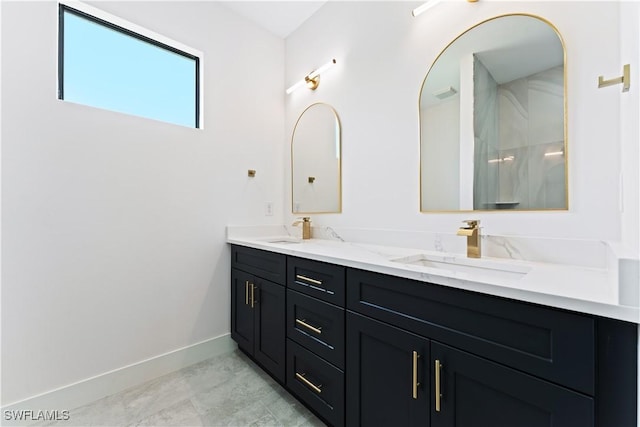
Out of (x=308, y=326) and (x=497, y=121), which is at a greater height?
(x=497, y=121)

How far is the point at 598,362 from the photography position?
2.06ft

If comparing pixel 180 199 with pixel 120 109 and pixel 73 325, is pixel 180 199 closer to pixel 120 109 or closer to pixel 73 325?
pixel 120 109

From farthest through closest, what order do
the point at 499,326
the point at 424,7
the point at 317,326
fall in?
the point at 424,7
the point at 317,326
the point at 499,326

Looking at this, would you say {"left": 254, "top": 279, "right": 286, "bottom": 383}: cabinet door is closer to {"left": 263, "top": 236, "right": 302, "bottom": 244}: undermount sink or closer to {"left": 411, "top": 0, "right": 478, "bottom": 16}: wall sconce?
{"left": 263, "top": 236, "right": 302, "bottom": 244}: undermount sink

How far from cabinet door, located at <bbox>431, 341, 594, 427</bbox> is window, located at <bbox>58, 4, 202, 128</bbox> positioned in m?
2.17

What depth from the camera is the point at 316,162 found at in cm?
222

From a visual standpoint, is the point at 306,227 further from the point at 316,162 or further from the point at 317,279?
the point at 317,279

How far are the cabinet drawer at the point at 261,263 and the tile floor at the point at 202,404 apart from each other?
67 centimetres

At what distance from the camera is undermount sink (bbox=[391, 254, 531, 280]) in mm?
1098

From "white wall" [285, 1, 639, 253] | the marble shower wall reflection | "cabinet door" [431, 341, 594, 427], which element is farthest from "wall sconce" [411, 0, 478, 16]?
"cabinet door" [431, 341, 594, 427]

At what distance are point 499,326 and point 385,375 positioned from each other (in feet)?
1.58

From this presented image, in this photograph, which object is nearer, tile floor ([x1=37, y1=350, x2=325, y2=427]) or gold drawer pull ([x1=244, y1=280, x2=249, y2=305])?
tile floor ([x1=37, y1=350, x2=325, y2=427])

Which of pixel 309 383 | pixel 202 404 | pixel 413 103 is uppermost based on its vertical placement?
pixel 413 103

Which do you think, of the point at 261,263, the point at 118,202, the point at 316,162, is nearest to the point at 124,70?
the point at 118,202
